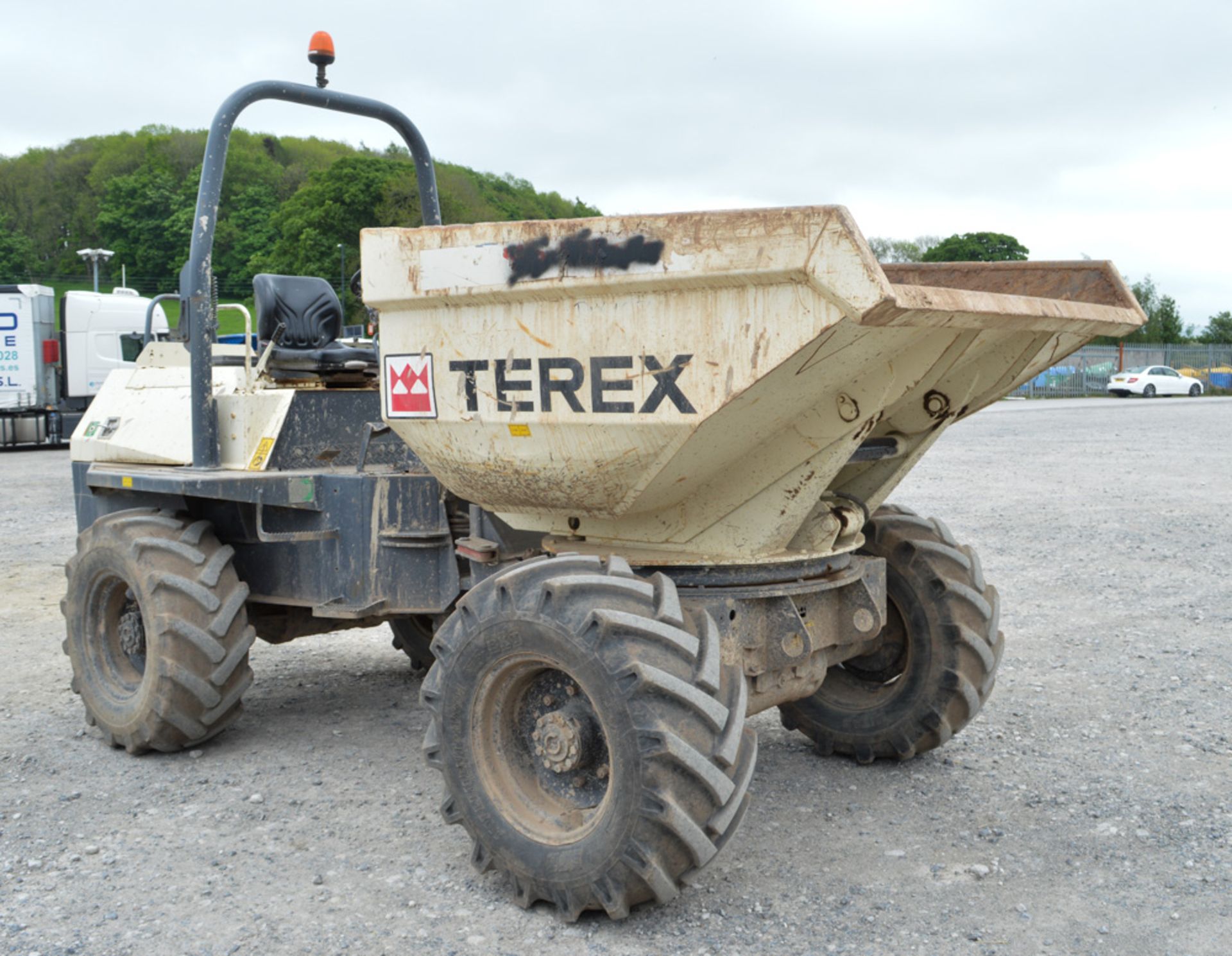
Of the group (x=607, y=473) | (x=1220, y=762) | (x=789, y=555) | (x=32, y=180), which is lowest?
(x=1220, y=762)

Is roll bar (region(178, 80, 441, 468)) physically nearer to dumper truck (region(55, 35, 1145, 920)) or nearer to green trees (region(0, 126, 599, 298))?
dumper truck (region(55, 35, 1145, 920))

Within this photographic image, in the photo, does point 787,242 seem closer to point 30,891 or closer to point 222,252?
point 30,891

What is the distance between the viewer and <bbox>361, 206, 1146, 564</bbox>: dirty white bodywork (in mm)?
3145

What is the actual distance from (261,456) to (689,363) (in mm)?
2351

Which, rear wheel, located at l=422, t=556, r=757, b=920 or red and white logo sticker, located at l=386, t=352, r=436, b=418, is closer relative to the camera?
rear wheel, located at l=422, t=556, r=757, b=920

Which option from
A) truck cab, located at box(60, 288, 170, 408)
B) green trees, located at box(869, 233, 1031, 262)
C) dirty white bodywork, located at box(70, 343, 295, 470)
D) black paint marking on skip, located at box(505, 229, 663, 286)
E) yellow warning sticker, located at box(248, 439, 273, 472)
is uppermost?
green trees, located at box(869, 233, 1031, 262)

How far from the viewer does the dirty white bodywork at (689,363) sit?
10.3 ft

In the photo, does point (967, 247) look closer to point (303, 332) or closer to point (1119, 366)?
point (1119, 366)

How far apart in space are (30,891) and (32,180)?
266 feet

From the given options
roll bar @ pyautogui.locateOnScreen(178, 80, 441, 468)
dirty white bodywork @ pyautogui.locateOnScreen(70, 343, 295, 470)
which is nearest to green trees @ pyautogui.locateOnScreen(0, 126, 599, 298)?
dirty white bodywork @ pyautogui.locateOnScreen(70, 343, 295, 470)

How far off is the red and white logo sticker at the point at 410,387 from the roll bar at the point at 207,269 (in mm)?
1310

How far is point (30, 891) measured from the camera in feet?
12.0

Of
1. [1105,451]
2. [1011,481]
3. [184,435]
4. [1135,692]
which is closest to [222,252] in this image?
[184,435]

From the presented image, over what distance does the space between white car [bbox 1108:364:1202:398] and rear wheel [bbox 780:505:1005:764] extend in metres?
39.6
